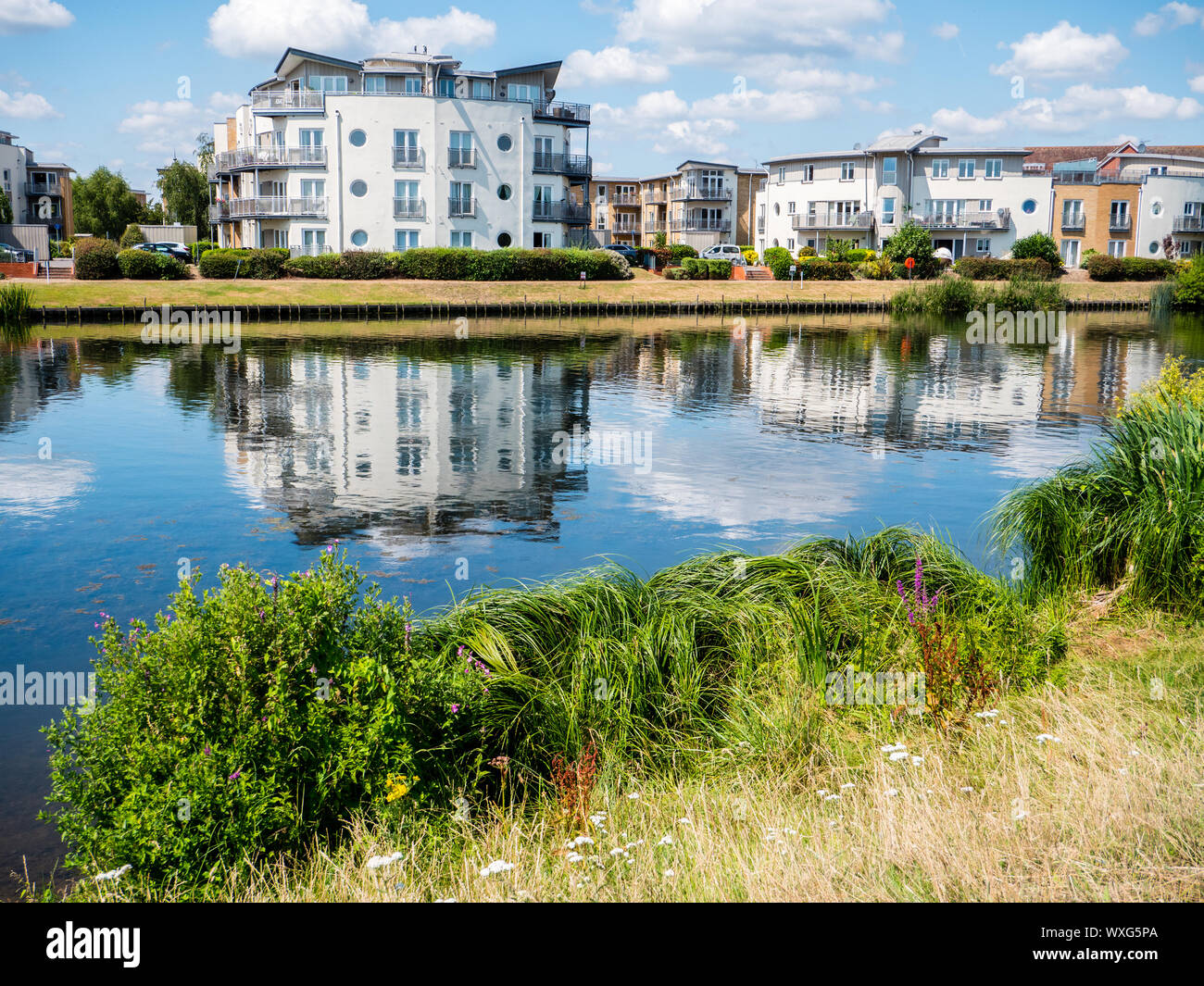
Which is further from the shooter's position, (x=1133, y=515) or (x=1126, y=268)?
(x=1126, y=268)

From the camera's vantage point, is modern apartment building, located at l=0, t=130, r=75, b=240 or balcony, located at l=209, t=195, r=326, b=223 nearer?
balcony, located at l=209, t=195, r=326, b=223

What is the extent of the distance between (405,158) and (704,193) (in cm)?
4180

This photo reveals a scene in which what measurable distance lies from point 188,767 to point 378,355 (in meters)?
33.6

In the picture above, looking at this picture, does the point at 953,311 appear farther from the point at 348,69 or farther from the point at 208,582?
the point at 208,582

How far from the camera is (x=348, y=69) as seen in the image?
7306 centimetres

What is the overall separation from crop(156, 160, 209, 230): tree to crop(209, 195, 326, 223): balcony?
29610mm

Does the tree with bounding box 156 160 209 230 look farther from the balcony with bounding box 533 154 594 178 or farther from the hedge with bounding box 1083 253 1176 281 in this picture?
the hedge with bounding box 1083 253 1176 281

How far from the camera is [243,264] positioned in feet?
198

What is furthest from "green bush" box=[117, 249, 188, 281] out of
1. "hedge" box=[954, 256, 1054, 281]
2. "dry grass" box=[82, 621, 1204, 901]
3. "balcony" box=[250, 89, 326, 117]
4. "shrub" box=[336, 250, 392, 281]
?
"dry grass" box=[82, 621, 1204, 901]

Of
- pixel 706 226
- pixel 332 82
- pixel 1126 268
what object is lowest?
pixel 1126 268

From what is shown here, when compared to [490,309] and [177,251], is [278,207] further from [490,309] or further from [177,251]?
[490,309]

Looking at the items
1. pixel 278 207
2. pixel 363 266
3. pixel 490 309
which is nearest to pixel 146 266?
pixel 363 266

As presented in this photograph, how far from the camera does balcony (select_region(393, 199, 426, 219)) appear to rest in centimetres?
7125

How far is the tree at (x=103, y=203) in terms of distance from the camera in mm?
101562
